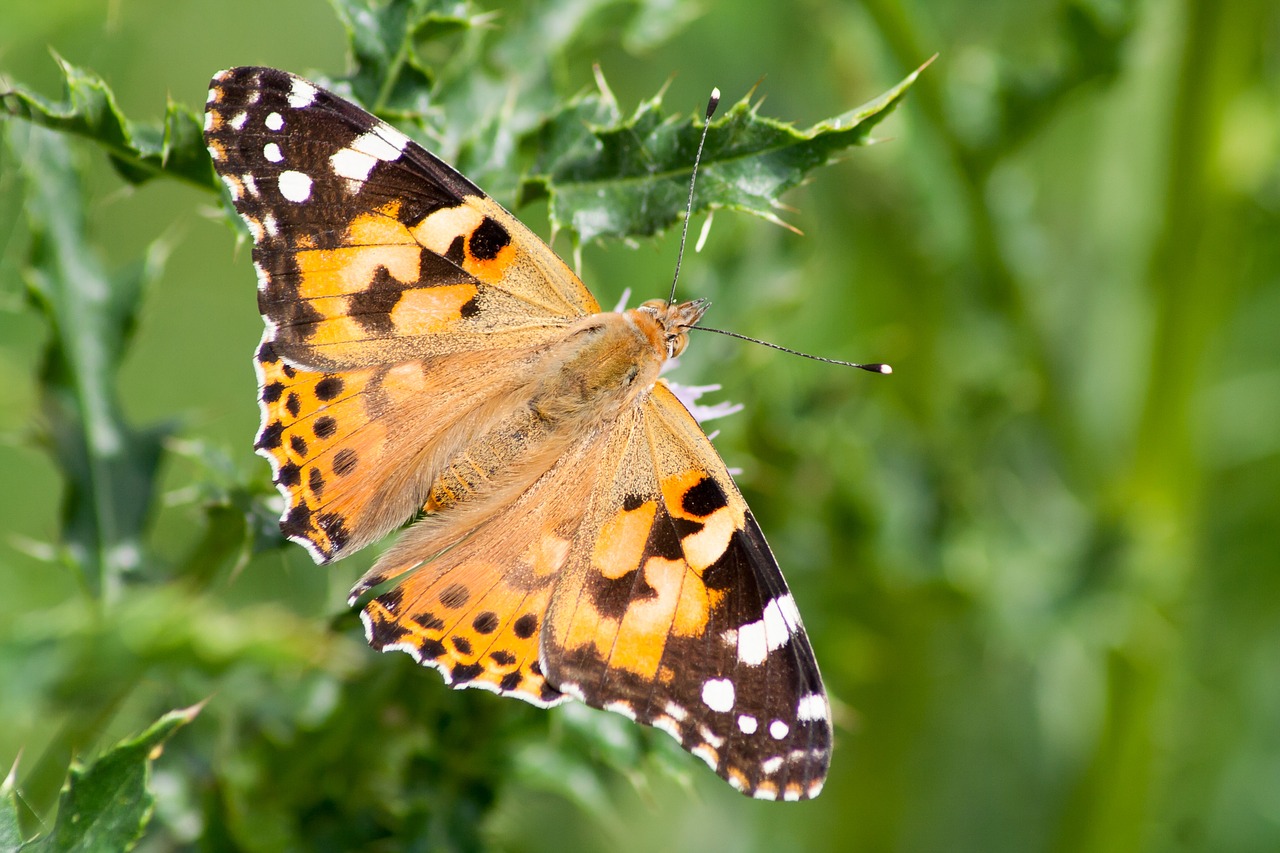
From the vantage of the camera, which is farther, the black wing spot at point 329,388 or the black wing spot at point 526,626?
the black wing spot at point 329,388

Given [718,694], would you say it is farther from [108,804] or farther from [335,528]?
[108,804]

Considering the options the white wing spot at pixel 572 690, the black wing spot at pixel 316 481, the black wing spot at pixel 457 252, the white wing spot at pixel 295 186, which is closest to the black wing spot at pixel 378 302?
the black wing spot at pixel 457 252

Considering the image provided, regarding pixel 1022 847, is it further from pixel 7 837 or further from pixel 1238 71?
pixel 7 837

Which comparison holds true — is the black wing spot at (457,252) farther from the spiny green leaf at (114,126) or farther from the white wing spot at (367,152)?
the spiny green leaf at (114,126)

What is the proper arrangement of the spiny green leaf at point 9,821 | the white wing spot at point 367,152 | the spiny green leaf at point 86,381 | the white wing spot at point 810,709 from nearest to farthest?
the spiny green leaf at point 9,821
the white wing spot at point 810,709
the white wing spot at point 367,152
the spiny green leaf at point 86,381

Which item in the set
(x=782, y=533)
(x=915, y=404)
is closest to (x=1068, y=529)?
(x=915, y=404)

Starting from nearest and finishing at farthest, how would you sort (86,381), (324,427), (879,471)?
(324,427) → (86,381) → (879,471)

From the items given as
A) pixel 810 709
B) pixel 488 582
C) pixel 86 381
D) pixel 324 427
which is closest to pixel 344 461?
pixel 324 427
